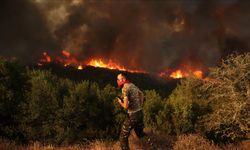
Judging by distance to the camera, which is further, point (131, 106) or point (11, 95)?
point (11, 95)

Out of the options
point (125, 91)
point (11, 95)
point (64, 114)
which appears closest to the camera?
point (125, 91)

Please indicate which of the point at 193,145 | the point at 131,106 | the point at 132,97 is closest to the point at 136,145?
the point at 193,145

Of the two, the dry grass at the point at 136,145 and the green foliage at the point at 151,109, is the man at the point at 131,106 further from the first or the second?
the green foliage at the point at 151,109

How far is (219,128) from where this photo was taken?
24.5 meters

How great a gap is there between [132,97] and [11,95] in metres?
12.8

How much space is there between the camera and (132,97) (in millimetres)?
11961

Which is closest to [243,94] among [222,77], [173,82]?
[222,77]

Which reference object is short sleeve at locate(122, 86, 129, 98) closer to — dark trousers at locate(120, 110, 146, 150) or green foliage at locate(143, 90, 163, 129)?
dark trousers at locate(120, 110, 146, 150)

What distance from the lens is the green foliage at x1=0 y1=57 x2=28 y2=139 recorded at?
22.2 m

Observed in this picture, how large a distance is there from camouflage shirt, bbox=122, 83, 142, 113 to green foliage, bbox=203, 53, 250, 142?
11.5 metres

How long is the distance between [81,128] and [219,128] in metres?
8.93

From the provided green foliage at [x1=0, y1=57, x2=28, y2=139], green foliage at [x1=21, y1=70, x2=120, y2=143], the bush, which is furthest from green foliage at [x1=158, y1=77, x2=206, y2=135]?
green foliage at [x1=0, y1=57, x2=28, y2=139]

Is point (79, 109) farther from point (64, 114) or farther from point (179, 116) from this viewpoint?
point (179, 116)

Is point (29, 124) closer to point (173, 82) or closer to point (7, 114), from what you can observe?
point (7, 114)
